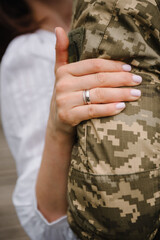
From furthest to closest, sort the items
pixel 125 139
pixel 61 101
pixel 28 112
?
pixel 28 112 < pixel 61 101 < pixel 125 139

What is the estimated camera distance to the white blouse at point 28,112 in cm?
90

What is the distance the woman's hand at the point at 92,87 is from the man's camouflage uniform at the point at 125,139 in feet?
0.05

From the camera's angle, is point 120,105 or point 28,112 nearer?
point 120,105

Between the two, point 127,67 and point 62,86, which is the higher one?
point 127,67

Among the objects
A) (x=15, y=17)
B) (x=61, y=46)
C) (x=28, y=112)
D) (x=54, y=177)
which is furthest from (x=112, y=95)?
(x=15, y=17)

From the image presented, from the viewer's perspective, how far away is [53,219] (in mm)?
875

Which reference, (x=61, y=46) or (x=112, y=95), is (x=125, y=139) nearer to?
(x=112, y=95)

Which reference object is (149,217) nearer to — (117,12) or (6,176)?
(117,12)

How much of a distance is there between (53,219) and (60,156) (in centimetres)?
23

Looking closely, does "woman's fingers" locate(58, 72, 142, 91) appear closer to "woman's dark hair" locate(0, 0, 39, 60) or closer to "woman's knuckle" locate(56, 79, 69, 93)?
"woman's knuckle" locate(56, 79, 69, 93)

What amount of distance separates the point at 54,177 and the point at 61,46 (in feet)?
1.14

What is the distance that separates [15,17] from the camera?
3.60 feet

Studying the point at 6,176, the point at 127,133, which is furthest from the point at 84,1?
the point at 6,176

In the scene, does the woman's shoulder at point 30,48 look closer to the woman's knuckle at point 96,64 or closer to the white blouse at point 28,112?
the white blouse at point 28,112
